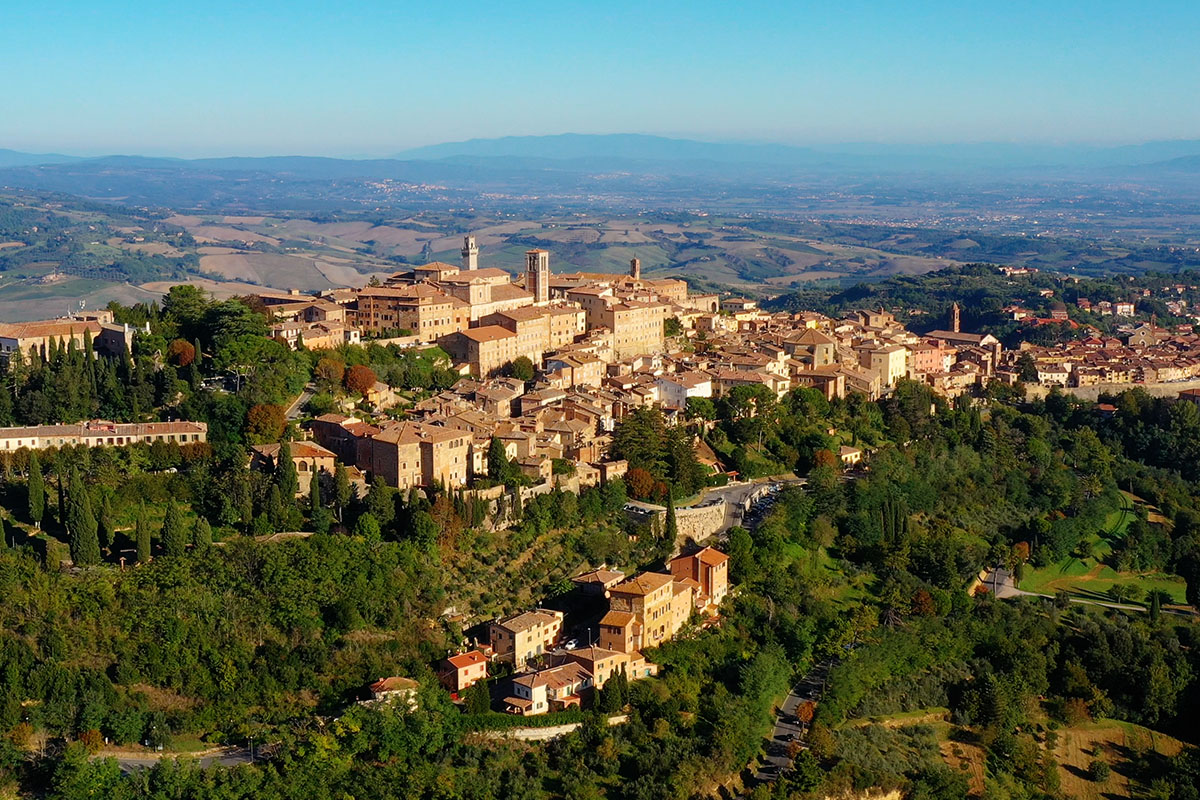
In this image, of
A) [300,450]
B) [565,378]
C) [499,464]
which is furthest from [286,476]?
[565,378]

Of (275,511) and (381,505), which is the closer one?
(275,511)

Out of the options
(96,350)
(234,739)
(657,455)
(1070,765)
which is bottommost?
(1070,765)

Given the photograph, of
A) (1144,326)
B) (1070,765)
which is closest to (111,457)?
(1070,765)

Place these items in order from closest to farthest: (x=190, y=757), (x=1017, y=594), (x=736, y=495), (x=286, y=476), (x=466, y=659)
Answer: (x=190, y=757) → (x=466, y=659) → (x=286, y=476) → (x=736, y=495) → (x=1017, y=594)

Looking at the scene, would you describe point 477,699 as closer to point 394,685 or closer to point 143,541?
point 394,685

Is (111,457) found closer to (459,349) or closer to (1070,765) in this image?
(459,349)

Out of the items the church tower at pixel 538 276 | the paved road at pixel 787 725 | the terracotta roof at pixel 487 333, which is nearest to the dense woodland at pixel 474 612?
the paved road at pixel 787 725
